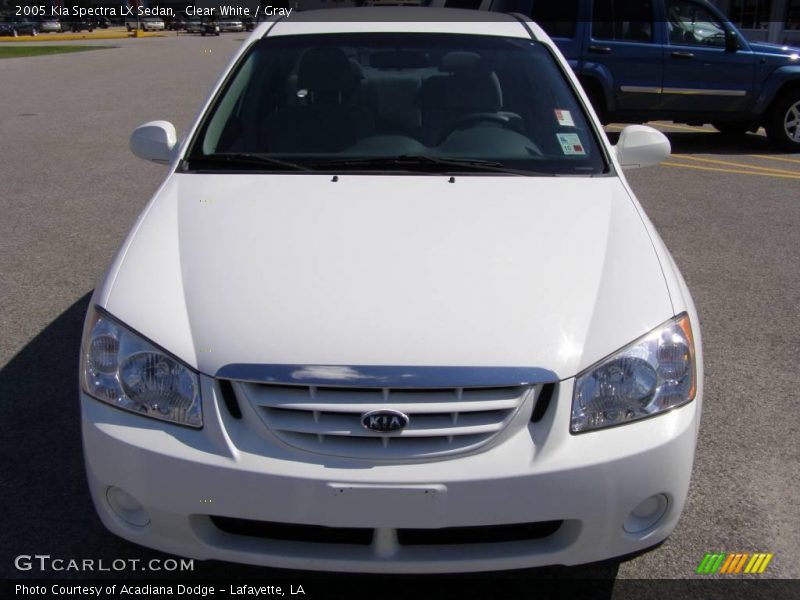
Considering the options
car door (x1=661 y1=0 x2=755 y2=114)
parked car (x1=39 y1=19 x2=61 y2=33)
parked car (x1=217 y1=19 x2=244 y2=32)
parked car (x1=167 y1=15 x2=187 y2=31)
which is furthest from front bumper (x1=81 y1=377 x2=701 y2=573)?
parked car (x1=167 y1=15 x2=187 y2=31)

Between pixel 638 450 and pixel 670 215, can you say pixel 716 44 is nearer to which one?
pixel 670 215

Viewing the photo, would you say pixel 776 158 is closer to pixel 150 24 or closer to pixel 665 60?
pixel 665 60

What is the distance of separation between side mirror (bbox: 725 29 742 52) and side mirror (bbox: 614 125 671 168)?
24.9 feet

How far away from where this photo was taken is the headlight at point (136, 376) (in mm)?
2391

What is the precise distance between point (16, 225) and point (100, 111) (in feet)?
26.7

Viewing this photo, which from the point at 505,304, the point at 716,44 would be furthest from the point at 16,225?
the point at 716,44

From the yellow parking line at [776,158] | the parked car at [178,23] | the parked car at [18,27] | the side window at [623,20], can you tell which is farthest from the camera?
the parked car at [178,23]

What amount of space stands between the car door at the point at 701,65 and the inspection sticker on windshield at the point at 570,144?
7.59 meters

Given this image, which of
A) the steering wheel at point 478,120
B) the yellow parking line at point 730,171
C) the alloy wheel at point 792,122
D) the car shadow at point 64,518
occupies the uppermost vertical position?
the steering wheel at point 478,120

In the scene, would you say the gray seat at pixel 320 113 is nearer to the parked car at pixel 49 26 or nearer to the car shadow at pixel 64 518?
the car shadow at pixel 64 518

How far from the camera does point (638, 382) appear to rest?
2.44 meters

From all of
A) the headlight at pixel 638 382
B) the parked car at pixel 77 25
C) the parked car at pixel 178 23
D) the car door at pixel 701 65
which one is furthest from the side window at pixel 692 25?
the parked car at pixel 178 23

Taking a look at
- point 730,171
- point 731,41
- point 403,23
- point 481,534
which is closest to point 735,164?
point 730,171

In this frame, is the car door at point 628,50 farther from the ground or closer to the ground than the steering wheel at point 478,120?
closer to the ground
